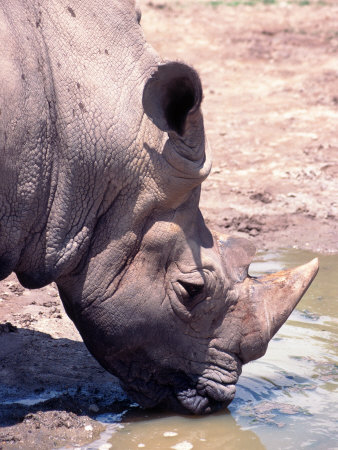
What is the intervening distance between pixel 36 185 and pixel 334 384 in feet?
7.55

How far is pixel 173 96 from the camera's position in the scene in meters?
4.16

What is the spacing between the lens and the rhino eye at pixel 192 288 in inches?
179

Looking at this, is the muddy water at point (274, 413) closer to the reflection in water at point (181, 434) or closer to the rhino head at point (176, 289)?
the reflection in water at point (181, 434)

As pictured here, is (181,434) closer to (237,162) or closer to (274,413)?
(274,413)

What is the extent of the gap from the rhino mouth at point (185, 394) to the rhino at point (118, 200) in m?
0.01

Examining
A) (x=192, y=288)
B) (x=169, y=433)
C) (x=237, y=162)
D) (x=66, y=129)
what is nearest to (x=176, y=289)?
(x=192, y=288)

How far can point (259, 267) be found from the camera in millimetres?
7586

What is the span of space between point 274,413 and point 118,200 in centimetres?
Result: 158

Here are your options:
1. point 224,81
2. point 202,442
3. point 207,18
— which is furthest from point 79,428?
point 207,18

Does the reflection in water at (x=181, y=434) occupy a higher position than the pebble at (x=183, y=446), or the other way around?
the reflection in water at (x=181, y=434)

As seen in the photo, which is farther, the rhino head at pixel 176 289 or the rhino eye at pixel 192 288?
the rhino eye at pixel 192 288

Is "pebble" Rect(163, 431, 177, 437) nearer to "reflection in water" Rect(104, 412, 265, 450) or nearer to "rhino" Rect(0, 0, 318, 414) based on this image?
"reflection in water" Rect(104, 412, 265, 450)

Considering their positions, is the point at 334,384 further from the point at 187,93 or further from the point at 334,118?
the point at 334,118

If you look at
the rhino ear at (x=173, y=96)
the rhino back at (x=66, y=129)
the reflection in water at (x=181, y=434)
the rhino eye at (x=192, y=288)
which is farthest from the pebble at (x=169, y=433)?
the rhino ear at (x=173, y=96)
